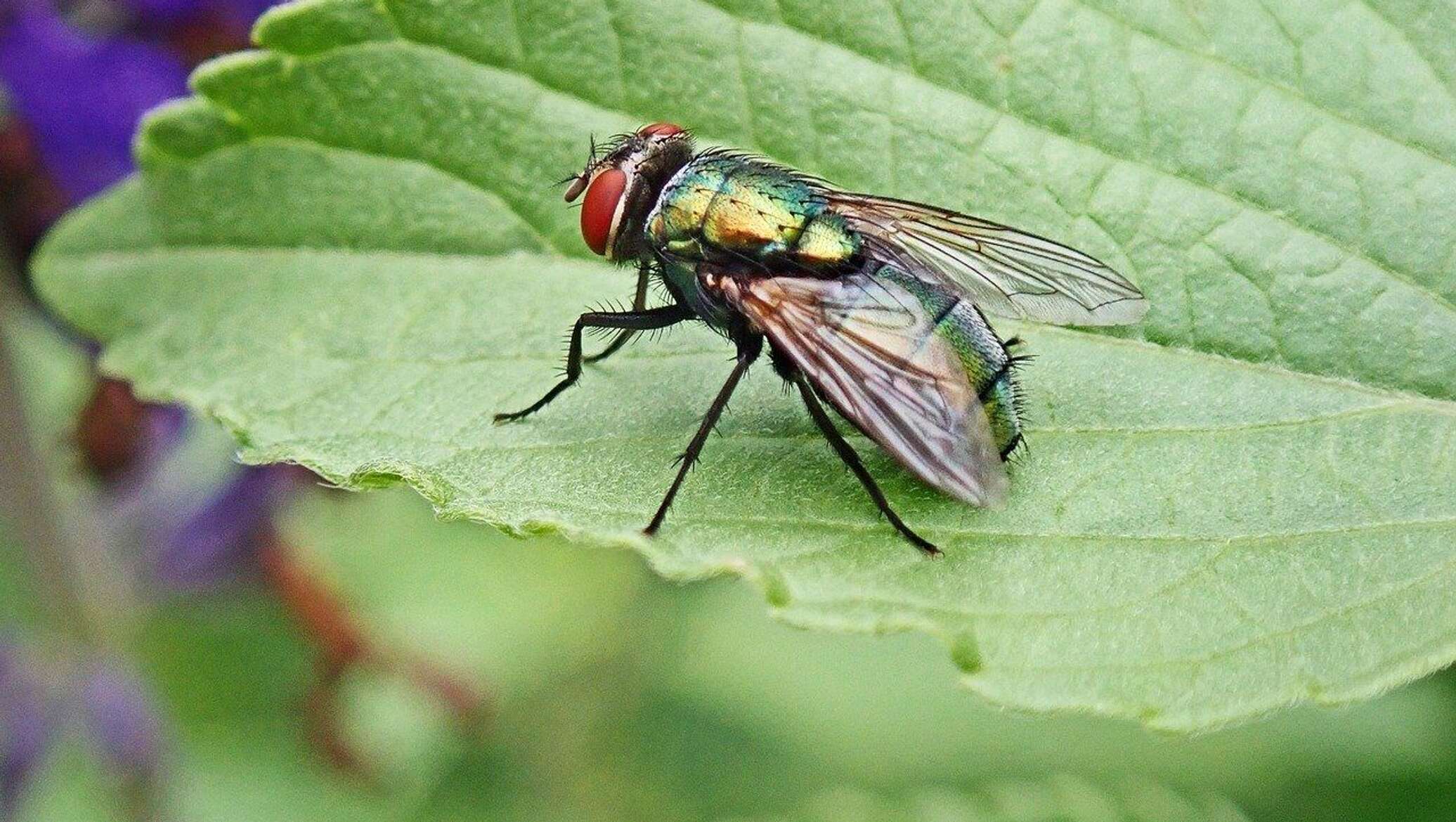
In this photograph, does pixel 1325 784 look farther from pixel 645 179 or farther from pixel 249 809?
pixel 249 809

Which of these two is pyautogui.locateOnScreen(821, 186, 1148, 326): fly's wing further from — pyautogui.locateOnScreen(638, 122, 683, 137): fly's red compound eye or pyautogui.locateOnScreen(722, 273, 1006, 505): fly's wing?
pyautogui.locateOnScreen(638, 122, 683, 137): fly's red compound eye

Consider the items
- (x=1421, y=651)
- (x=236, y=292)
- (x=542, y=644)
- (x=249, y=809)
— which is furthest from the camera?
(x=542, y=644)

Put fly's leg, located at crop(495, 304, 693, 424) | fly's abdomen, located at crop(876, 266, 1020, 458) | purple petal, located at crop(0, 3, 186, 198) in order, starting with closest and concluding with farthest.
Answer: fly's abdomen, located at crop(876, 266, 1020, 458) → fly's leg, located at crop(495, 304, 693, 424) → purple petal, located at crop(0, 3, 186, 198)

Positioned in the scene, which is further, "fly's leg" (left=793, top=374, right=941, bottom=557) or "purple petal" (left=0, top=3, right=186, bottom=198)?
"purple petal" (left=0, top=3, right=186, bottom=198)

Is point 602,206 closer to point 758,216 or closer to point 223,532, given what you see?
point 758,216

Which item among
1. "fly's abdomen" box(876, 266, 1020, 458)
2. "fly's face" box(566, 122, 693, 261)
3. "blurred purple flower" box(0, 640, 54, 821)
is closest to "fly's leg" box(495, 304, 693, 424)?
"fly's face" box(566, 122, 693, 261)

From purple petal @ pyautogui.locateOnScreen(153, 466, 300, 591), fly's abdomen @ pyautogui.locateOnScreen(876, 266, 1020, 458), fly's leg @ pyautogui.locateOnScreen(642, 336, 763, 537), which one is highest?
fly's abdomen @ pyautogui.locateOnScreen(876, 266, 1020, 458)

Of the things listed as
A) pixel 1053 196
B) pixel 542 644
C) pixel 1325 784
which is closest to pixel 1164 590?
pixel 1053 196

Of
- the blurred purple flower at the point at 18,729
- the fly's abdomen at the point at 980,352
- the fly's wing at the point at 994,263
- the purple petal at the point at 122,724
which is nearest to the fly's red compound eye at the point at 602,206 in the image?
the fly's wing at the point at 994,263
